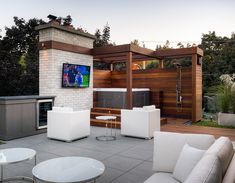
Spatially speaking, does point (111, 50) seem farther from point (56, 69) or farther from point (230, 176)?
point (230, 176)

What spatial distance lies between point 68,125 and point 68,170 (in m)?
3.04

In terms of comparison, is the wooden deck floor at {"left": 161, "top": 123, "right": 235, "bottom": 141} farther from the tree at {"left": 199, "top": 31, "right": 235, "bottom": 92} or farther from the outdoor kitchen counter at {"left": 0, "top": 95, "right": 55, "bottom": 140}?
the tree at {"left": 199, "top": 31, "right": 235, "bottom": 92}

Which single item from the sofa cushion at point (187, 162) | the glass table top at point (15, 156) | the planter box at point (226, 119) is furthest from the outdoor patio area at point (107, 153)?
the planter box at point (226, 119)

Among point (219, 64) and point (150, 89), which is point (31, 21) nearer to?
point (150, 89)

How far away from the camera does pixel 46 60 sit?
7219 millimetres

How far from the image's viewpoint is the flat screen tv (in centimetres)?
741

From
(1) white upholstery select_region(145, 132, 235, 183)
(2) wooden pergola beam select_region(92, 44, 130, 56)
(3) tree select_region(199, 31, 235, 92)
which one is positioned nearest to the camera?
(1) white upholstery select_region(145, 132, 235, 183)

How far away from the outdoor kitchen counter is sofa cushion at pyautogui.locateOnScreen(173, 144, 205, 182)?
185 inches

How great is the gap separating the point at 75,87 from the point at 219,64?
990 cm

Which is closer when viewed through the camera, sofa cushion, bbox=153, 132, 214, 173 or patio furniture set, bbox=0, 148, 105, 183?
patio furniture set, bbox=0, 148, 105, 183

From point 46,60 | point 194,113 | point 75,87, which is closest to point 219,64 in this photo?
point 194,113

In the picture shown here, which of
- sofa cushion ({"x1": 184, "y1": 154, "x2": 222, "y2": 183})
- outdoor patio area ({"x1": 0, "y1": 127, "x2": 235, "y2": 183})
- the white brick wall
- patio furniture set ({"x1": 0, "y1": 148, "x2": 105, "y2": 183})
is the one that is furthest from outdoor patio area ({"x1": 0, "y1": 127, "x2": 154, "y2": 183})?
sofa cushion ({"x1": 184, "y1": 154, "x2": 222, "y2": 183})

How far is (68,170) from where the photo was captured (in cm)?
236

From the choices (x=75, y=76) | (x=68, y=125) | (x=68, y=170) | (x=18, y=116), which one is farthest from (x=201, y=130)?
(x=68, y=170)
